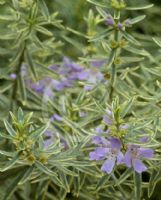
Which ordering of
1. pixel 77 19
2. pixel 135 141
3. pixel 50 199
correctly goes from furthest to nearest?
pixel 77 19, pixel 50 199, pixel 135 141

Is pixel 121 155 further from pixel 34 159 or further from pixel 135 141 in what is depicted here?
pixel 34 159

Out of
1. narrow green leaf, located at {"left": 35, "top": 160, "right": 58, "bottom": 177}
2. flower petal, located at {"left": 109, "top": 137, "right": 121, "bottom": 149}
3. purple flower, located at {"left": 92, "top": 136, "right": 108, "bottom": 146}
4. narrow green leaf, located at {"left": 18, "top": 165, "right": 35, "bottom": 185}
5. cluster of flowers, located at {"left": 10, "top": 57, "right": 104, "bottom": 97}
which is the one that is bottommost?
cluster of flowers, located at {"left": 10, "top": 57, "right": 104, "bottom": 97}

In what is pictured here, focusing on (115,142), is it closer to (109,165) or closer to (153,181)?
(109,165)

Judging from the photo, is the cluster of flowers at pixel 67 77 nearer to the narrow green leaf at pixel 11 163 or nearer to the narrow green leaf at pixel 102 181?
the narrow green leaf at pixel 102 181

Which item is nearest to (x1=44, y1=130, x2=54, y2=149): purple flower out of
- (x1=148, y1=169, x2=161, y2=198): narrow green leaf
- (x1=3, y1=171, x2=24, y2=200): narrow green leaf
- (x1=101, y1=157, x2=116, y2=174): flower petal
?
(x1=3, y1=171, x2=24, y2=200): narrow green leaf

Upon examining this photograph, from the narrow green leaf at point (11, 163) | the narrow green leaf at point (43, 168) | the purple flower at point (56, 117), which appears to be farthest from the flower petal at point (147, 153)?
the purple flower at point (56, 117)

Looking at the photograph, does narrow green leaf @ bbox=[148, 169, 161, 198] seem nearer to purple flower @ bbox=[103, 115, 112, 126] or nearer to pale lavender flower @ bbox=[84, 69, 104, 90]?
purple flower @ bbox=[103, 115, 112, 126]

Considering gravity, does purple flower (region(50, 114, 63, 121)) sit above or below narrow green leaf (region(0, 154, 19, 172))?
below

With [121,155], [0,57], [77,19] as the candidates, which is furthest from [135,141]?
[77,19]
